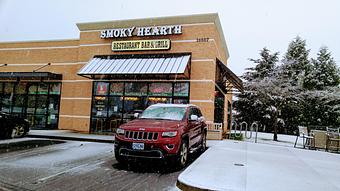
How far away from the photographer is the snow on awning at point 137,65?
1398 cm

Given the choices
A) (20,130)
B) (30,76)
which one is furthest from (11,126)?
(30,76)

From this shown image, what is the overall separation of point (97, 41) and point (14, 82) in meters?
7.13

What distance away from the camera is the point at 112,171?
6781 millimetres

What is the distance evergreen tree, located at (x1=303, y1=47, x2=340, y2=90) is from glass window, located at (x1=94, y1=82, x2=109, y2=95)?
27068mm

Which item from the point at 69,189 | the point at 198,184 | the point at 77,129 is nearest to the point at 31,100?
the point at 77,129

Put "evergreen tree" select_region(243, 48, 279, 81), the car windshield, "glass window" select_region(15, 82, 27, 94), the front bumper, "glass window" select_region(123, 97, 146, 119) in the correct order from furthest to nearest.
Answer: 1. "evergreen tree" select_region(243, 48, 279, 81)
2. "glass window" select_region(15, 82, 27, 94)
3. "glass window" select_region(123, 97, 146, 119)
4. the car windshield
5. the front bumper

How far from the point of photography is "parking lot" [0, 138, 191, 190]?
543cm

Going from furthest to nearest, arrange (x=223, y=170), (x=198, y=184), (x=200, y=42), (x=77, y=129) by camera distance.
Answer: (x=77, y=129) → (x=200, y=42) → (x=223, y=170) → (x=198, y=184)

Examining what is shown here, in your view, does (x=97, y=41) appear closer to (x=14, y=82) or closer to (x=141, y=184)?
(x=14, y=82)

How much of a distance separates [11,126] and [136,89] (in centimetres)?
657

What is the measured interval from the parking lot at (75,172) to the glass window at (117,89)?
722cm

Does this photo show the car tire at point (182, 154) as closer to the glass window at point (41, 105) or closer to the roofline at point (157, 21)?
the roofline at point (157, 21)

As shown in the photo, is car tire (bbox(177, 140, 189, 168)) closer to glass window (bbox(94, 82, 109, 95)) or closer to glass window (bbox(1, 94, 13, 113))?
glass window (bbox(94, 82, 109, 95))

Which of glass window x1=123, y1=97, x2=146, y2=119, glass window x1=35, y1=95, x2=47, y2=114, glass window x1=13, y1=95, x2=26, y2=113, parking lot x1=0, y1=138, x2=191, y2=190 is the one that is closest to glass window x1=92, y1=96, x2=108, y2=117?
glass window x1=123, y1=97, x2=146, y2=119
